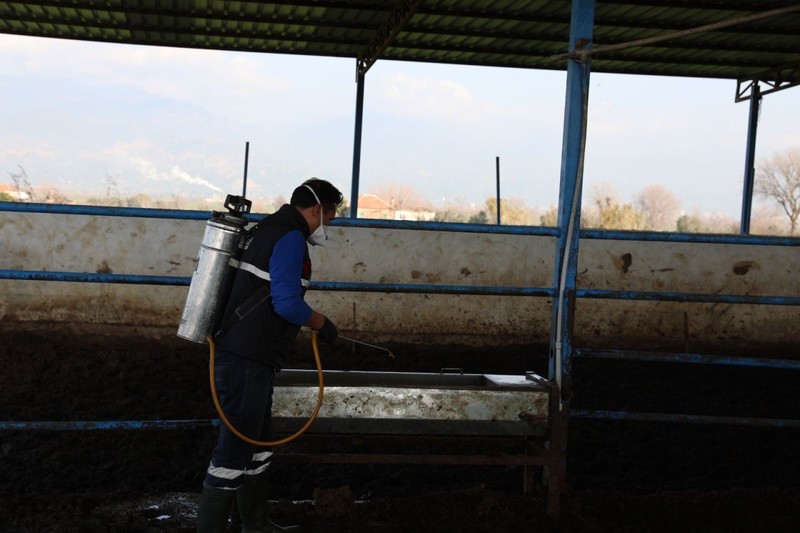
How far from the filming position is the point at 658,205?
56.6 meters

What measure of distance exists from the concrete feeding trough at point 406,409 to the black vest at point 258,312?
1.03 feet

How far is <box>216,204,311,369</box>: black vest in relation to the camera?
2758 mm

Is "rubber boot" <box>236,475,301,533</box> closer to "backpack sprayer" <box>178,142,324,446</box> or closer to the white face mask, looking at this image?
"backpack sprayer" <box>178,142,324,446</box>

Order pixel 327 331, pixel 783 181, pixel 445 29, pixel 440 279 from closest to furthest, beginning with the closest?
pixel 327 331 → pixel 440 279 → pixel 445 29 → pixel 783 181

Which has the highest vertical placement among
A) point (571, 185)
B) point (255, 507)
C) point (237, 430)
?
point (571, 185)

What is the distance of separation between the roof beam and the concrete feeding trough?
25.8ft

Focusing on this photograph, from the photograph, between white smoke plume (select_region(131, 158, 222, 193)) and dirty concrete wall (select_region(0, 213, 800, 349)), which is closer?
dirty concrete wall (select_region(0, 213, 800, 349))

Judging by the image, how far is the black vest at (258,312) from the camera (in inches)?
109

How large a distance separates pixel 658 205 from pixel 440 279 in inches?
2042

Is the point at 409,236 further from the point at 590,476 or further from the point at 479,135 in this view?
the point at 479,135

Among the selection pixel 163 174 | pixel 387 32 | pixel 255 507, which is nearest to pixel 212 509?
pixel 255 507

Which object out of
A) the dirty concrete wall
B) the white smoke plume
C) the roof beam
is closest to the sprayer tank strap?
the dirty concrete wall

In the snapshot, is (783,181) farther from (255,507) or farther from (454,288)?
(255,507)

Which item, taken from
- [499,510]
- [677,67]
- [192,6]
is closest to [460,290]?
[499,510]
